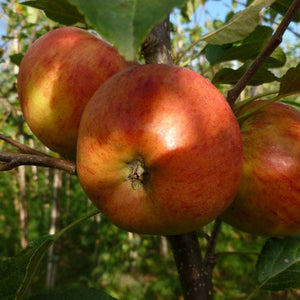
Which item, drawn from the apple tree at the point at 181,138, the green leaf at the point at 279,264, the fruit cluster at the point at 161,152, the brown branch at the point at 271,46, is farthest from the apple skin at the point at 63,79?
the green leaf at the point at 279,264

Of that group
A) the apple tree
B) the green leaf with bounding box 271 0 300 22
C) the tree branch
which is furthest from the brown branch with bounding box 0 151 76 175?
the green leaf with bounding box 271 0 300 22

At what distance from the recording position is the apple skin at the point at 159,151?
0.44 metres

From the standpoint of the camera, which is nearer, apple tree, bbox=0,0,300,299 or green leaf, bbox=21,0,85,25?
apple tree, bbox=0,0,300,299

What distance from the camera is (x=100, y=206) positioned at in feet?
1.62

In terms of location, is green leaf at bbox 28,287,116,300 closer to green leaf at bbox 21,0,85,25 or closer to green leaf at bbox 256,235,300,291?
green leaf at bbox 256,235,300,291

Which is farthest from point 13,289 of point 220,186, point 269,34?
point 269,34

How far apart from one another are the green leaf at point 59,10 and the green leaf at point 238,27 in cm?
26

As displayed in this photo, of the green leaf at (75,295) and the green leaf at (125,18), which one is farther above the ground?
the green leaf at (125,18)

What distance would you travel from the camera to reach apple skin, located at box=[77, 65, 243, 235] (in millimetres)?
444

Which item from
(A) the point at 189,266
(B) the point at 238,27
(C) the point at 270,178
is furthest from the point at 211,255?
(B) the point at 238,27

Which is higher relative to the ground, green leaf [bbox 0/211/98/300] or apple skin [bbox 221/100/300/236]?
apple skin [bbox 221/100/300/236]

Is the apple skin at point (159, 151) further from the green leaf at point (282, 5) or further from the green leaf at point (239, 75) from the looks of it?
the green leaf at point (282, 5)

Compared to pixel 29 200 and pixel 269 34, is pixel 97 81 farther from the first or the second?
pixel 29 200

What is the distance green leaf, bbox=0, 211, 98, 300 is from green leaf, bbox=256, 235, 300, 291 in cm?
35
